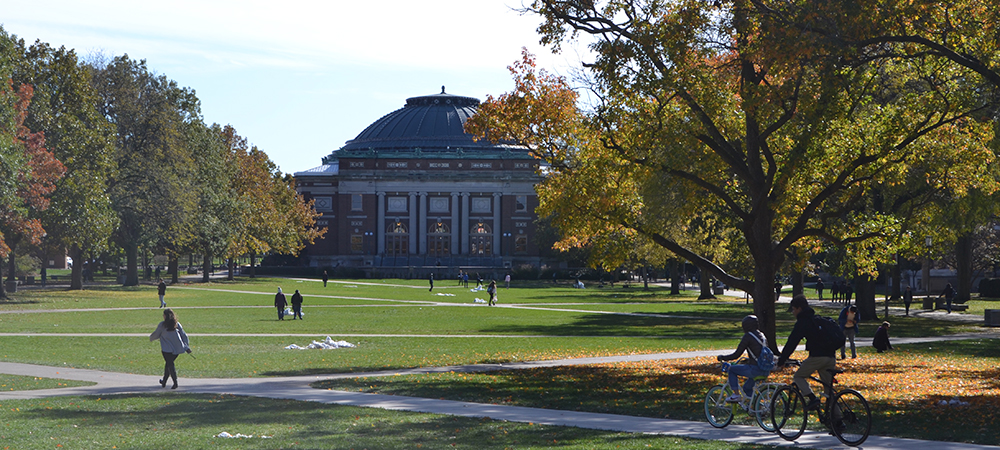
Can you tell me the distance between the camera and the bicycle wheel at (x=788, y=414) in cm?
1153

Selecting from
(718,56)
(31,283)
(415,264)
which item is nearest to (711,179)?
(718,56)

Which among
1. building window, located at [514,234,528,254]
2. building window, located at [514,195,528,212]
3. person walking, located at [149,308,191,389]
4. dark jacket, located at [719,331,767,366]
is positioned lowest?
person walking, located at [149,308,191,389]

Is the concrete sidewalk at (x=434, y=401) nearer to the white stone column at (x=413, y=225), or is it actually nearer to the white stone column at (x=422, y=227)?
the white stone column at (x=422, y=227)

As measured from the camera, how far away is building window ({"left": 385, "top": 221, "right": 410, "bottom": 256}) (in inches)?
4737

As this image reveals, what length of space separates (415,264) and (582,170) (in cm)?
9550

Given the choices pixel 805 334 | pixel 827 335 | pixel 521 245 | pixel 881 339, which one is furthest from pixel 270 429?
pixel 521 245

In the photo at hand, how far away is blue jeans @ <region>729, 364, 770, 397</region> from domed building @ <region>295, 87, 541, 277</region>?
347ft

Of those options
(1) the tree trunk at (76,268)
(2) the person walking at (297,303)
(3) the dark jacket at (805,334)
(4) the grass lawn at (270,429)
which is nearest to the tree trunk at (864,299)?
(2) the person walking at (297,303)

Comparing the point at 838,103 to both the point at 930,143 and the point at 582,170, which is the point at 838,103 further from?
the point at 582,170

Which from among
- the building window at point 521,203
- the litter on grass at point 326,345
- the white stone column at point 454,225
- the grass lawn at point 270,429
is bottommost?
A: the litter on grass at point 326,345

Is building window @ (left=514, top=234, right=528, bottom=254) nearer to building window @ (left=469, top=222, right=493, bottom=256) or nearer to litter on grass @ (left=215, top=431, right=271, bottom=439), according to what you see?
building window @ (left=469, top=222, right=493, bottom=256)

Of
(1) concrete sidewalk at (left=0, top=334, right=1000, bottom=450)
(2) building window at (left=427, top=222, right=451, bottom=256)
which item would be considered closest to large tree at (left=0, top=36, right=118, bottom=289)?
(1) concrete sidewalk at (left=0, top=334, right=1000, bottom=450)

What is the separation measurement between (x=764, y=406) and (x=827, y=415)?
880 millimetres

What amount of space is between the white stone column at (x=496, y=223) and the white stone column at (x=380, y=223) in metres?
15.2
